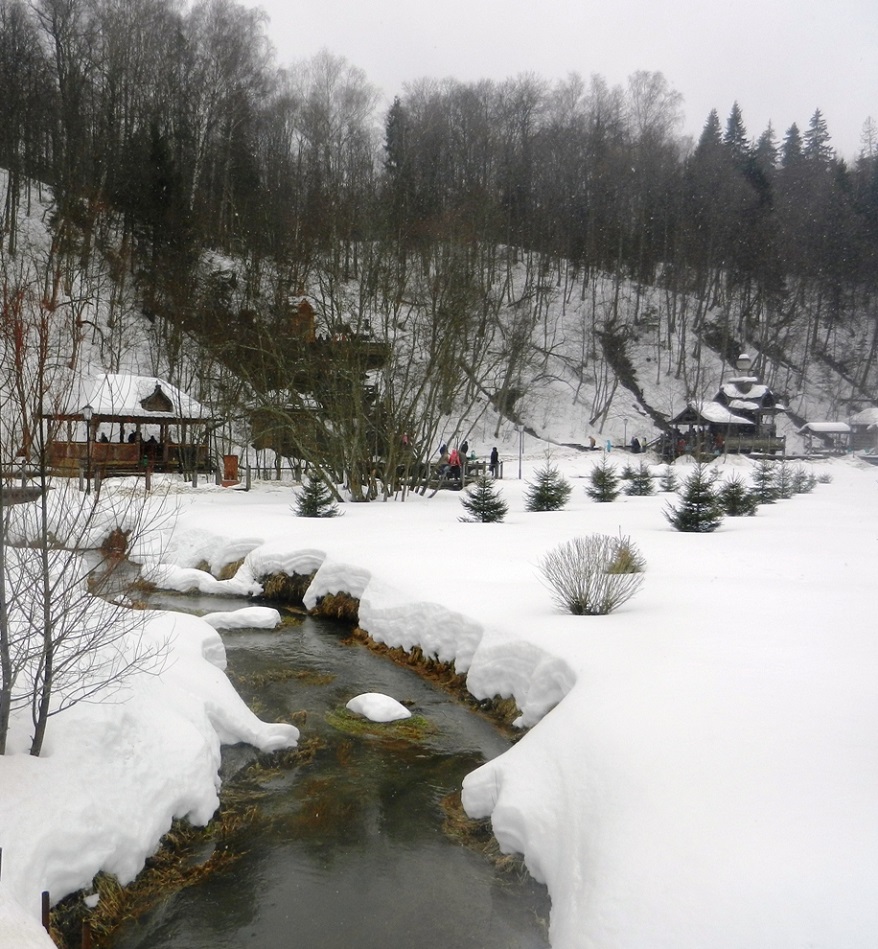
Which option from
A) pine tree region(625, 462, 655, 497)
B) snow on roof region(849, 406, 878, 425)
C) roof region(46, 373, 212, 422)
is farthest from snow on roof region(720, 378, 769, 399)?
roof region(46, 373, 212, 422)

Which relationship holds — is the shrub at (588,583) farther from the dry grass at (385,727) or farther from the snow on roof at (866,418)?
the snow on roof at (866,418)

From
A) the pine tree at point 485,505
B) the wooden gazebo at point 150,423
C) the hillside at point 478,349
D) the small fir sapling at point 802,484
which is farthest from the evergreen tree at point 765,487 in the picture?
the wooden gazebo at point 150,423

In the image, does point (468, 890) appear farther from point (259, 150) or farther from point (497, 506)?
point (259, 150)

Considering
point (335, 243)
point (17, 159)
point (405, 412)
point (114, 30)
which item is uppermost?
point (114, 30)

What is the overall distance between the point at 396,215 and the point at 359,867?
91.8 ft

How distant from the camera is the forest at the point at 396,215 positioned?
2758 cm

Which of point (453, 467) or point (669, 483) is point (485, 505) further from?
point (669, 483)

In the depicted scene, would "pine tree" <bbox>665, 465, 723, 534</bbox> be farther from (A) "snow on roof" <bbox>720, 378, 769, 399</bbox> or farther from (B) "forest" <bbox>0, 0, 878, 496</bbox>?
(A) "snow on roof" <bbox>720, 378, 769, 399</bbox>

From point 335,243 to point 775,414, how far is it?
38705 mm

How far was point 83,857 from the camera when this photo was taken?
5523 millimetres

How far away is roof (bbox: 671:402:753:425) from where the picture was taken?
49.0m

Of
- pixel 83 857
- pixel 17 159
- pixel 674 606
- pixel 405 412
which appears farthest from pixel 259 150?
pixel 83 857

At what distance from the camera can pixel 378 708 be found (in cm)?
930

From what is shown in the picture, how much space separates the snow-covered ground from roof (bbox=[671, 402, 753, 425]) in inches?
1484
